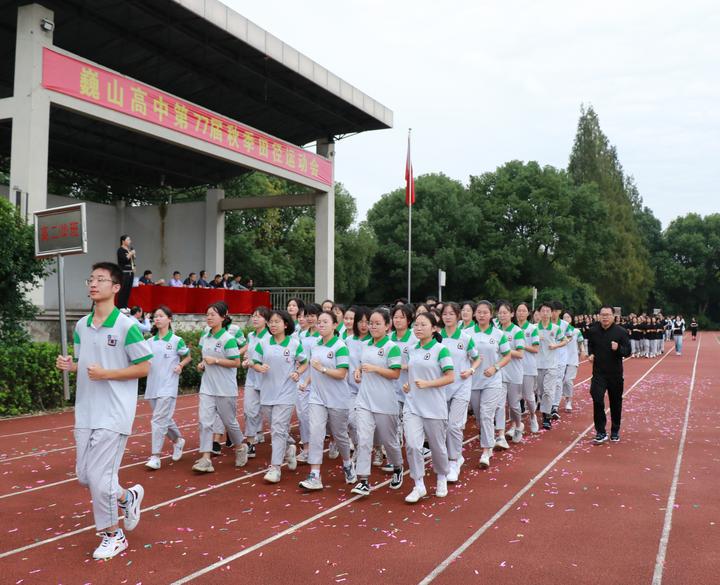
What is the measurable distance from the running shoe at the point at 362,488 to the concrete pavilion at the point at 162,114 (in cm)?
916

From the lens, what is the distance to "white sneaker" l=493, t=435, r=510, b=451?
8.04 metres

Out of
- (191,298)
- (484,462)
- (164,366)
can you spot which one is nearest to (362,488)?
(484,462)

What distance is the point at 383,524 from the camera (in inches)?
202

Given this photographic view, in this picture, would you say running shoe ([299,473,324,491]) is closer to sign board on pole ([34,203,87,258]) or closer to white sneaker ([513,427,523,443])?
sign board on pole ([34,203,87,258])

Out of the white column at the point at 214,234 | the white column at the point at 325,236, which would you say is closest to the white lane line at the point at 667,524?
the white column at the point at 325,236

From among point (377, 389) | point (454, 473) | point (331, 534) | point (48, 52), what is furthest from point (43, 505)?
point (48, 52)

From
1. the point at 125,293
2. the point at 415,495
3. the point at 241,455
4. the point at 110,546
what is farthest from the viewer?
the point at 125,293

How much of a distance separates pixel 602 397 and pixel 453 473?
312 centimetres

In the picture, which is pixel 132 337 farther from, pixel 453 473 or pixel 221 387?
pixel 453 473

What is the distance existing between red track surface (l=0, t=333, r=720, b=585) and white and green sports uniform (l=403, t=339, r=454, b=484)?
16.2 inches

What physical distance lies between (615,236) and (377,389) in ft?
149

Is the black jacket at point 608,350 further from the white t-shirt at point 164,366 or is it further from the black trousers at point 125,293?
the black trousers at point 125,293

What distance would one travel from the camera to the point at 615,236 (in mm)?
47219

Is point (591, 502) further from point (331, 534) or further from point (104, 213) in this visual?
point (104, 213)
